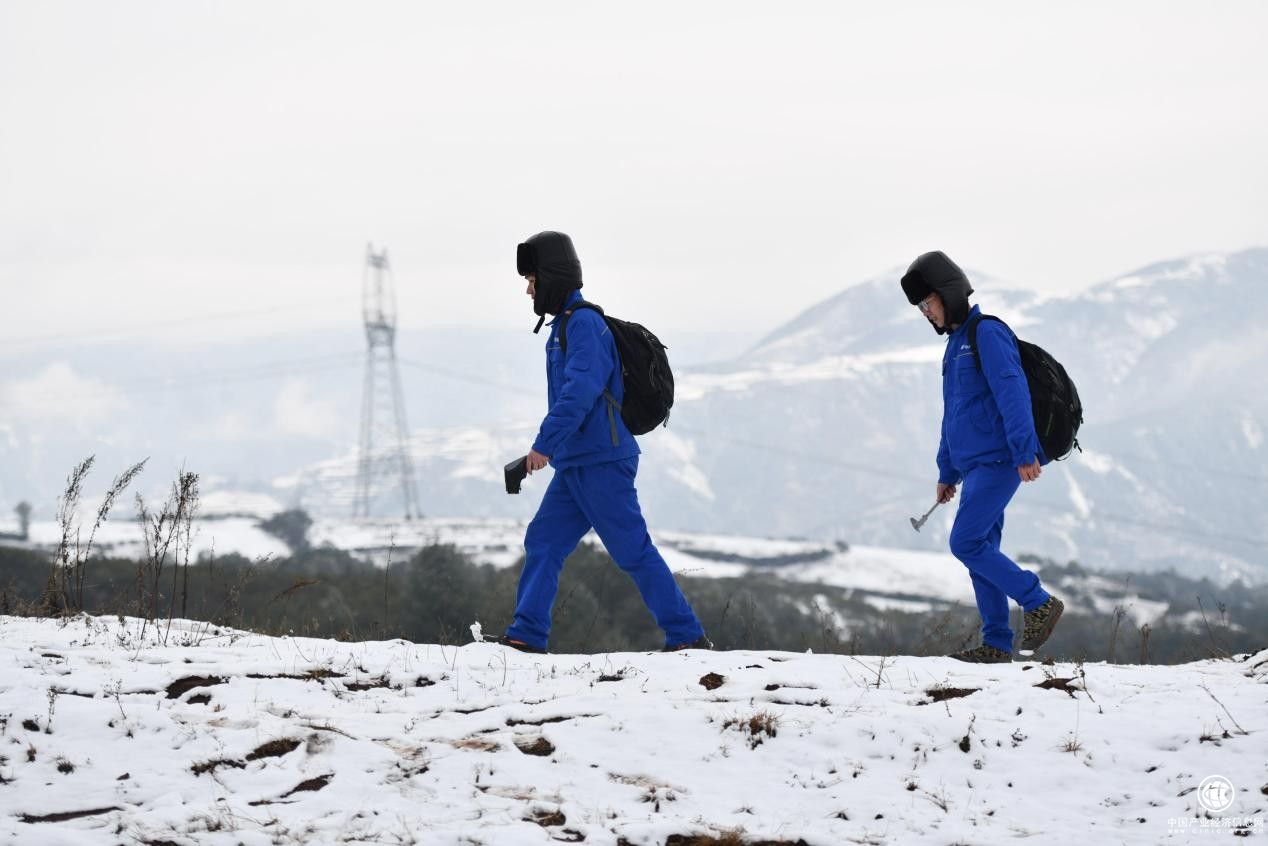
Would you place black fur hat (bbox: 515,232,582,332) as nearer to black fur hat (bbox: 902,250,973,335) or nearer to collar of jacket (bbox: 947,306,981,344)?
black fur hat (bbox: 902,250,973,335)

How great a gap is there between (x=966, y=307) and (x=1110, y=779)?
292cm

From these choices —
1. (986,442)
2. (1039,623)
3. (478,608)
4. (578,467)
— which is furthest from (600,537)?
(478,608)

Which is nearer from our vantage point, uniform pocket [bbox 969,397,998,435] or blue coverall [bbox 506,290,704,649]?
blue coverall [bbox 506,290,704,649]

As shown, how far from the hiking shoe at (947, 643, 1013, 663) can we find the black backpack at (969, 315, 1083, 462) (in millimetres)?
1098

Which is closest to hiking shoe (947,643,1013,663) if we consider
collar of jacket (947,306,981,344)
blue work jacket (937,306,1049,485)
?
blue work jacket (937,306,1049,485)

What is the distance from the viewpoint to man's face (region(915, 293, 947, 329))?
7.03 meters

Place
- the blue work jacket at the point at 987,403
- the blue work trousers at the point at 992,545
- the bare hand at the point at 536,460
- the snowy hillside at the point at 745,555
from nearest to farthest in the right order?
the bare hand at the point at 536,460
the blue work jacket at the point at 987,403
the blue work trousers at the point at 992,545
the snowy hillside at the point at 745,555

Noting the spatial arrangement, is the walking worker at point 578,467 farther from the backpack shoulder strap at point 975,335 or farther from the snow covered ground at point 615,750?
the backpack shoulder strap at point 975,335

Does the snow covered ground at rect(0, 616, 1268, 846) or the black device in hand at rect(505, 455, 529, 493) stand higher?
the black device in hand at rect(505, 455, 529, 493)

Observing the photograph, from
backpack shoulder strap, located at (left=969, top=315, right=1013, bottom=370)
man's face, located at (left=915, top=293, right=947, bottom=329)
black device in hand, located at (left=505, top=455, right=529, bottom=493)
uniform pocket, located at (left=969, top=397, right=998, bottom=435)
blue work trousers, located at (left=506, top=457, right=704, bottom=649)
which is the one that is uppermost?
man's face, located at (left=915, top=293, right=947, bottom=329)

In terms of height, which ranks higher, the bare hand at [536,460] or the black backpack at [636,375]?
the black backpack at [636,375]

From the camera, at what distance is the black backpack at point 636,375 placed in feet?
22.5

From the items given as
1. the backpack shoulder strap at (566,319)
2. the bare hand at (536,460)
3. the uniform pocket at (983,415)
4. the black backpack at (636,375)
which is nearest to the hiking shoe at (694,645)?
the black backpack at (636,375)

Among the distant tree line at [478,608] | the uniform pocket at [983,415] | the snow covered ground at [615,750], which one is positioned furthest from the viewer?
the distant tree line at [478,608]
